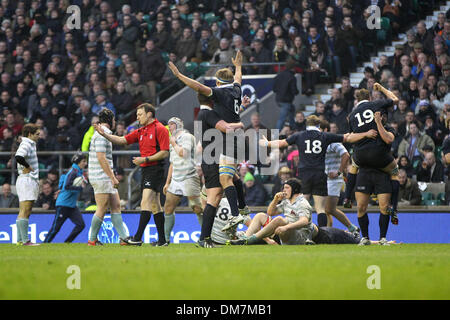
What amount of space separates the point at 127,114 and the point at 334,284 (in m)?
15.4

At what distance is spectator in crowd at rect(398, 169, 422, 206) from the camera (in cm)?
1622

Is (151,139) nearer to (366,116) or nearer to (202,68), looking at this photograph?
(366,116)

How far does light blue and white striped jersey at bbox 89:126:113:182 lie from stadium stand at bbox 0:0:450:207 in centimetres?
586

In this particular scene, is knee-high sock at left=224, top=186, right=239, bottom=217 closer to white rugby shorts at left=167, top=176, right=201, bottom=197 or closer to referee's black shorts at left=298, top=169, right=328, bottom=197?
white rugby shorts at left=167, top=176, right=201, bottom=197

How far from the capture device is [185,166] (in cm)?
1316

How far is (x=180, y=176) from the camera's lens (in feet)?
42.7

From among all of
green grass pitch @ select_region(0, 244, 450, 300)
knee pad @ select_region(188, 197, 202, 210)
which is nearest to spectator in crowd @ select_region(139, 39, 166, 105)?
knee pad @ select_region(188, 197, 202, 210)

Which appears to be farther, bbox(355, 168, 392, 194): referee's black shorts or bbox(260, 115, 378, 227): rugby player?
bbox(260, 115, 378, 227): rugby player

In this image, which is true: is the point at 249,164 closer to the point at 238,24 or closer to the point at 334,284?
the point at 238,24

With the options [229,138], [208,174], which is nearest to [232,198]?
[208,174]

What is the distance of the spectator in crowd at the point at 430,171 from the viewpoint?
656 inches

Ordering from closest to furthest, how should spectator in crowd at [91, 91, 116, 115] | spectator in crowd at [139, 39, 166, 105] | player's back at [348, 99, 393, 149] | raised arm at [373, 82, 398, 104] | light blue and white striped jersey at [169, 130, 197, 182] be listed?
raised arm at [373, 82, 398, 104] < player's back at [348, 99, 393, 149] < light blue and white striped jersey at [169, 130, 197, 182] < spectator in crowd at [91, 91, 116, 115] < spectator in crowd at [139, 39, 166, 105]

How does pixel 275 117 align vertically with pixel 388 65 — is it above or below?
below
